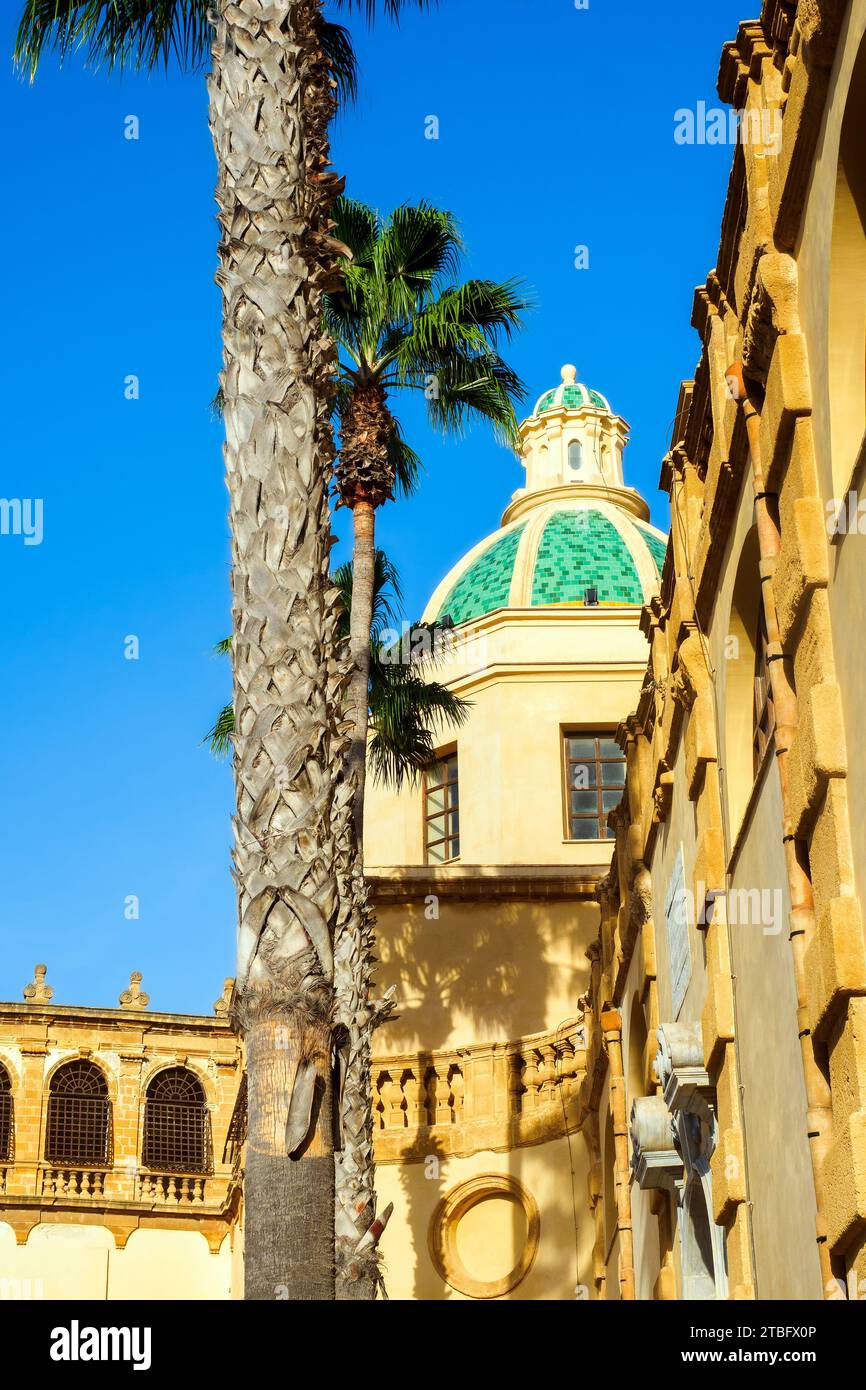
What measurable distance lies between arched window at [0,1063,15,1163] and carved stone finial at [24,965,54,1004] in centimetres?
140

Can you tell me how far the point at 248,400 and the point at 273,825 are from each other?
79.9 inches

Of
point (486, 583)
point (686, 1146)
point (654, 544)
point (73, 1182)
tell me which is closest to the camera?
point (686, 1146)

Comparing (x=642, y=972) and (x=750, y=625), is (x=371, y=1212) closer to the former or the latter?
(x=642, y=972)

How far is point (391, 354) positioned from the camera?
65.9ft

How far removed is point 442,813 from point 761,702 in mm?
20436

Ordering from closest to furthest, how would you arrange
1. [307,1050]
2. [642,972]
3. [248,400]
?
[307,1050], [248,400], [642,972]

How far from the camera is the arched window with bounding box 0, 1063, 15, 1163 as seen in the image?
35906mm

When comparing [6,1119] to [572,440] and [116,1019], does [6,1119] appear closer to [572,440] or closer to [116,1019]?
[116,1019]

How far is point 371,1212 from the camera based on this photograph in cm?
1504

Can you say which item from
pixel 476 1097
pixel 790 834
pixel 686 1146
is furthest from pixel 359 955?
pixel 476 1097

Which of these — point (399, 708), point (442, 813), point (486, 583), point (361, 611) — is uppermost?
point (486, 583)

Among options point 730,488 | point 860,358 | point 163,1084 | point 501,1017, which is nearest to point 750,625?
point 730,488

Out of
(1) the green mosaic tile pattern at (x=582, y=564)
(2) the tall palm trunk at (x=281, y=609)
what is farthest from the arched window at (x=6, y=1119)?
(2) the tall palm trunk at (x=281, y=609)
